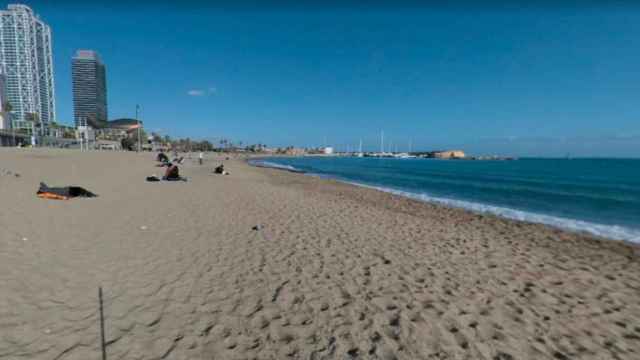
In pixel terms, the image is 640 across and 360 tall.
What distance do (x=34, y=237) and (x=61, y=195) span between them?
5384 millimetres

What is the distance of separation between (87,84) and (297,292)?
7213 inches

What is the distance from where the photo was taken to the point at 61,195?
9875 millimetres

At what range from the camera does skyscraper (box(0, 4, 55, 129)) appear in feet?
306

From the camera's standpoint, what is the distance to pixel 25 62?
9894 centimetres

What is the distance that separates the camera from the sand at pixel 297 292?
3023mm

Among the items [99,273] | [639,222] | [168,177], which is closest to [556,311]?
[99,273]

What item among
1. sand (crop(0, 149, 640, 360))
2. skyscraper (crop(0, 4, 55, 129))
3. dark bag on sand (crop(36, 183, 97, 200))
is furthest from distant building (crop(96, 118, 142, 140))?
sand (crop(0, 149, 640, 360))

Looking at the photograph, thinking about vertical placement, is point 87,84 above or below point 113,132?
above

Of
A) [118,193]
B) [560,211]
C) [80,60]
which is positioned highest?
[80,60]

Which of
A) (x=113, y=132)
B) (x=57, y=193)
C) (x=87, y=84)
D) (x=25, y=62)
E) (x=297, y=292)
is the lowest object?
(x=297, y=292)

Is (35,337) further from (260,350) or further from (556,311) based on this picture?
(556,311)

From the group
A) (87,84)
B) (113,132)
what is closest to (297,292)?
(113,132)

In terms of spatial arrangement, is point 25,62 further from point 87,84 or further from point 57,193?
point 57,193

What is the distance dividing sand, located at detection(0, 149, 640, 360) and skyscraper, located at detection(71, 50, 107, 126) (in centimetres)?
16941
